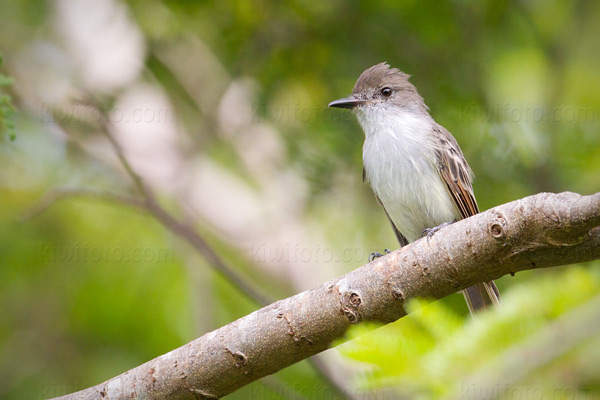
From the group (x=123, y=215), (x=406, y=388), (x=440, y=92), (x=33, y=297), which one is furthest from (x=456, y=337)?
(x=33, y=297)

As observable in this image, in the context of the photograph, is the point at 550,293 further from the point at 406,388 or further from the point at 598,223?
the point at 598,223

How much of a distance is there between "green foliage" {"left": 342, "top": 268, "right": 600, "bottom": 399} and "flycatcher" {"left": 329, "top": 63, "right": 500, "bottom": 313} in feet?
10.6

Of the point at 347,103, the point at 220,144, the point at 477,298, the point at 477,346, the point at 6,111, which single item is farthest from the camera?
the point at 220,144

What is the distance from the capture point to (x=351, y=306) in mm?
2938

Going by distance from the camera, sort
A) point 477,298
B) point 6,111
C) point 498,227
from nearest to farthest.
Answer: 1. point 498,227
2. point 6,111
3. point 477,298

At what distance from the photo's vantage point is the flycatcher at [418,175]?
15.8ft

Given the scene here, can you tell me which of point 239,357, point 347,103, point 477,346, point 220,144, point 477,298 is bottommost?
point 477,346

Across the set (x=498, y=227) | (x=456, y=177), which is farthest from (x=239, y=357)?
(x=456, y=177)

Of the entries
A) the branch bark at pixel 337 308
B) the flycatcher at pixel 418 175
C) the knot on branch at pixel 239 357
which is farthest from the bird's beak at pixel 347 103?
the knot on branch at pixel 239 357

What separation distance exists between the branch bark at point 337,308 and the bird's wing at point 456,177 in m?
1.90

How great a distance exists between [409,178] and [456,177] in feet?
1.14

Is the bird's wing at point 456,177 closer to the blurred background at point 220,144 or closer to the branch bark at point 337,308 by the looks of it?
the blurred background at point 220,144

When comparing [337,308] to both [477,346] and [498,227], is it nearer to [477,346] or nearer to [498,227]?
[498,227]

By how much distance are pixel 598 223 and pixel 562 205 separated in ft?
0.53
